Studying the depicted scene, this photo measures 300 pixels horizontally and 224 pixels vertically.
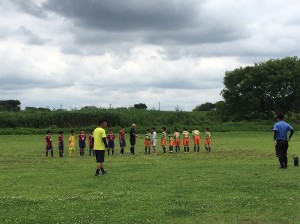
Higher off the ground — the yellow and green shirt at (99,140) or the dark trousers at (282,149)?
the yellow and green shirt at (99,140)

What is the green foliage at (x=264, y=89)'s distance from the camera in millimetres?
72875

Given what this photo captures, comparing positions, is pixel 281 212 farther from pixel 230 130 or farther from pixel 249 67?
pixel 249 67

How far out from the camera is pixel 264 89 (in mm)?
75000

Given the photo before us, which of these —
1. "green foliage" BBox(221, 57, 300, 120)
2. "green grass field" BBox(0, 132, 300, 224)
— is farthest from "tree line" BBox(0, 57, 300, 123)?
"green grass field" BBox(0, 132, 300, 224)

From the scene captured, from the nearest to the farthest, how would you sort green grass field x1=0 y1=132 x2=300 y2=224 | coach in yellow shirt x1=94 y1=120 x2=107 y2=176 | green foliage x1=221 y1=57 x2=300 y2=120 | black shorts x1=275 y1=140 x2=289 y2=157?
green grass field x1=0 y1=132 x2=300 y2=224 → coach in yellow shirt x1=94 y1=120 x2=107 y2=176 → black shorts x1=275 y1=140 x2=289 y2=157 → green foliage x1=221 y1=57 x2=300 y2=120

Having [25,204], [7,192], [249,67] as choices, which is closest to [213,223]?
[25,204]

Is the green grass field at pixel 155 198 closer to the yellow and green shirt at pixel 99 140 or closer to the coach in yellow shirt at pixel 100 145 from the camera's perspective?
the coach in yellow shirt at pixel 100 145

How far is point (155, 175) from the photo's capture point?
15773 millimetres

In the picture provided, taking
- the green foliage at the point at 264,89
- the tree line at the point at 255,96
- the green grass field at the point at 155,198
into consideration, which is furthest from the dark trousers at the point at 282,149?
the green foliage at the point at 264,89

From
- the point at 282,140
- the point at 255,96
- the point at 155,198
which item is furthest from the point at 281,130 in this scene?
the point at 255,96

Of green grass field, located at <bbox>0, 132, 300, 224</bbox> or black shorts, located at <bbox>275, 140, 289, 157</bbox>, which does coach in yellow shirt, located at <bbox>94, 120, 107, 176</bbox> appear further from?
black shorts, located at <bbox>275, 140, 289, 157</bbox>

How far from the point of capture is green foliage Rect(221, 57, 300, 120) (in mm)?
72875

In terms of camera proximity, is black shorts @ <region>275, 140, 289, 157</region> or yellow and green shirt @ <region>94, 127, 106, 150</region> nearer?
yellow and green shirt @ <region>94, 127, 106, 150</region>

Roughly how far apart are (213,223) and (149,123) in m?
62.8
